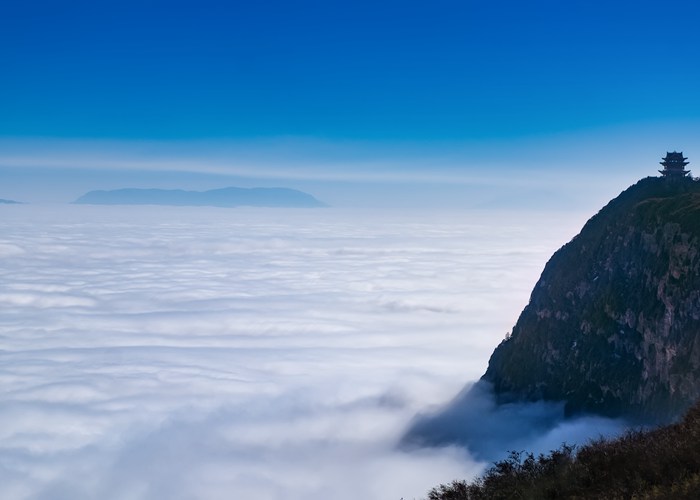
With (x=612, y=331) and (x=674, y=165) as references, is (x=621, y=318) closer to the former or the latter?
(x=612, y=331)

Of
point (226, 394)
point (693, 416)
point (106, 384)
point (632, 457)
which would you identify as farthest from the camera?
point (106, 384)

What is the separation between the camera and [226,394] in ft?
537

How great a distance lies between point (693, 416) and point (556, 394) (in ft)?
172

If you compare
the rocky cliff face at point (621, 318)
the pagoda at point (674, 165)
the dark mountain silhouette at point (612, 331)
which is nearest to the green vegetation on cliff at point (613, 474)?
the dark mountain silhouette at point (612, 331)

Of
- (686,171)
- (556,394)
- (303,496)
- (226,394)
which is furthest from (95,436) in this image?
(686,171)

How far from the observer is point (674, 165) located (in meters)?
82.0

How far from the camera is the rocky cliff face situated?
6247cm

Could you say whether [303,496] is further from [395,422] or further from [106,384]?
[106,384]

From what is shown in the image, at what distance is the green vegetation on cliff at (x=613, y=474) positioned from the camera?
1871 centimetres

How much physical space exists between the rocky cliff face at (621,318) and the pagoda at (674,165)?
139 cm

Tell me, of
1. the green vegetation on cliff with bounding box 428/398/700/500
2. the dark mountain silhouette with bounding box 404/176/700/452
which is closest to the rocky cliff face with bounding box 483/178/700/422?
the dark mountain silhouette with bounding box 404/176/700/452

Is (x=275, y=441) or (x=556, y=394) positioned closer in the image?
(x=556, y=394)

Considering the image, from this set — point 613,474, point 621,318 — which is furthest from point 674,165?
point 613,474

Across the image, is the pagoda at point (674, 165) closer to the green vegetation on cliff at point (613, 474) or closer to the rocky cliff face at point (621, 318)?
the rocky cliff face at point (621, 318)
